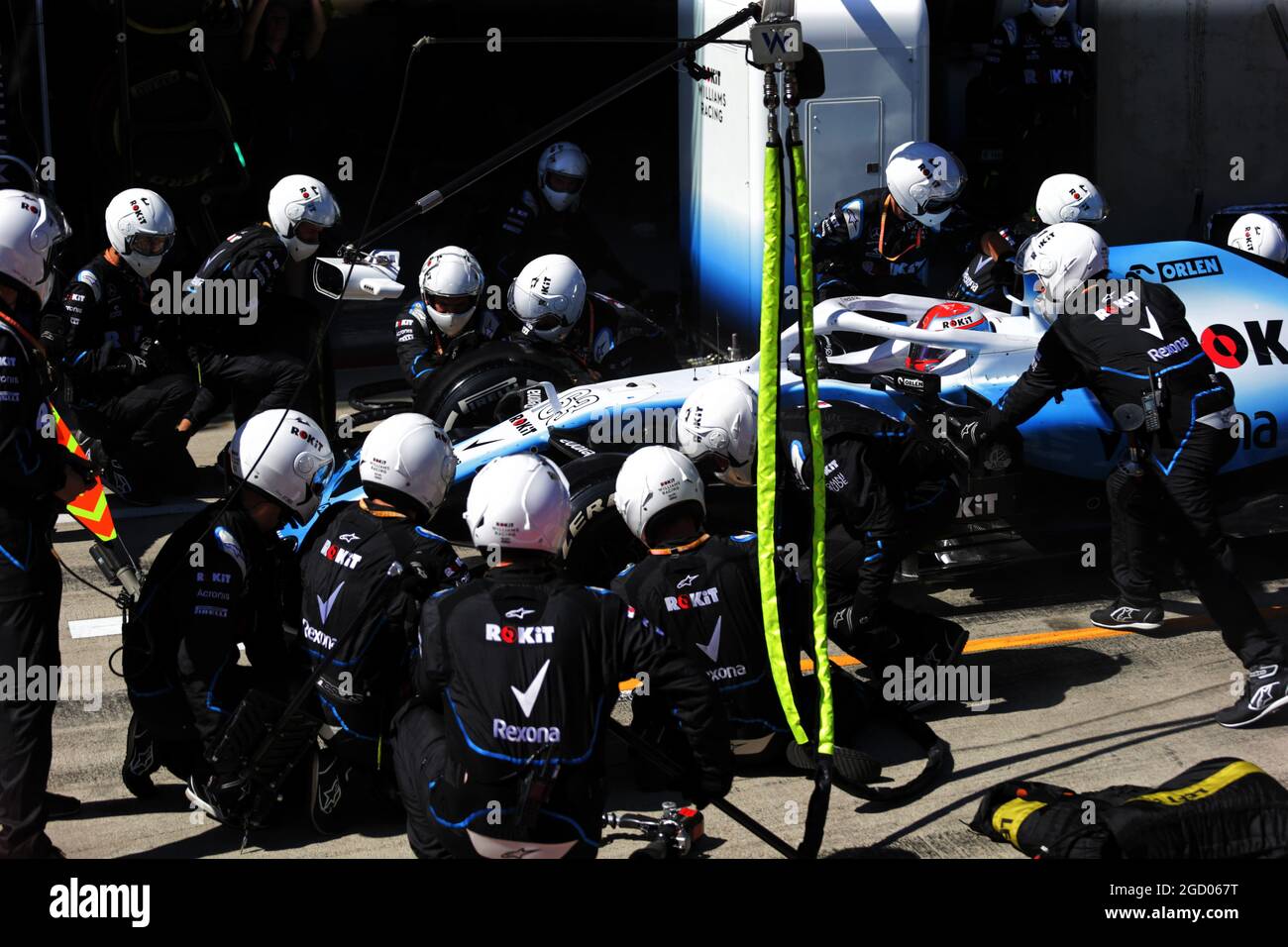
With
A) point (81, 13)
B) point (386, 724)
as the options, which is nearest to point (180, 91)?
point (81, 13)

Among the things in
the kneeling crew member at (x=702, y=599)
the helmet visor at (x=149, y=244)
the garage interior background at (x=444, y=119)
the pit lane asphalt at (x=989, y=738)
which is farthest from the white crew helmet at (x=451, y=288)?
the kneeling crew member at (x=702, y=599)

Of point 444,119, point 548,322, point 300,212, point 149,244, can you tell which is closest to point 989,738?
point 548,322

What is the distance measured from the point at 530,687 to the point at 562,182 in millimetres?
6917

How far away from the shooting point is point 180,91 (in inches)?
485

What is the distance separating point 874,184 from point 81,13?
6.00m

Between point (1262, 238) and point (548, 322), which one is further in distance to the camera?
point (1262, 238)

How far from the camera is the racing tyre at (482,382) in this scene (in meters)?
8.75

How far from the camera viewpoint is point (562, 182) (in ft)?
37.0

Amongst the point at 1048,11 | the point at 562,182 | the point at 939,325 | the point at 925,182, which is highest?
the point at 1048,11

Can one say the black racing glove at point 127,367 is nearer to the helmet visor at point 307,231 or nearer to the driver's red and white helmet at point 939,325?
the helmet visor at point 307,231

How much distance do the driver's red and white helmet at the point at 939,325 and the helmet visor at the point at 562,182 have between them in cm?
342

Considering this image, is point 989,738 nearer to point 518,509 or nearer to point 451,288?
point 518,509

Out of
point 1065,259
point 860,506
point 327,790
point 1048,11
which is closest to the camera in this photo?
point 327,790

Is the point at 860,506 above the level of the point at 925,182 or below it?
below
